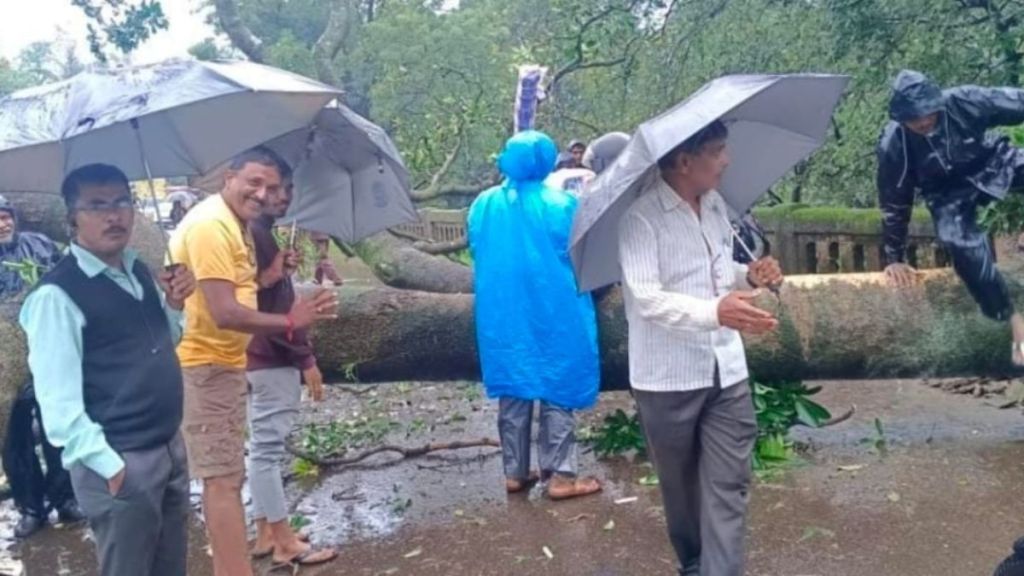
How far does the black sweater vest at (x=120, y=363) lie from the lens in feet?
9.96

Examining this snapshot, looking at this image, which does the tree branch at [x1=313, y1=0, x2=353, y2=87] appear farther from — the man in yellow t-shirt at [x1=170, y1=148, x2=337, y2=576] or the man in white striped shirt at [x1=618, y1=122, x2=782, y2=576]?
the man in white striped shirt at [x1=618, y1=122, x2=782, y2=576]

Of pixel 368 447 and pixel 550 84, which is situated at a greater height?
pixel 550 84

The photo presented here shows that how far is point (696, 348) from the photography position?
3.52 meters

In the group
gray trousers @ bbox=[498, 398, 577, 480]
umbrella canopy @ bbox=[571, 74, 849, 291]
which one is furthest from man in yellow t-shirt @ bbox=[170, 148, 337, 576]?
gray trousers @ bbox=[498, 398, 577, 480]

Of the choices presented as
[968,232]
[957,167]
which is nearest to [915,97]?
[957,167]

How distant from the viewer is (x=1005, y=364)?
18.7ft

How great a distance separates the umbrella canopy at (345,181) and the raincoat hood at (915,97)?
222 cm

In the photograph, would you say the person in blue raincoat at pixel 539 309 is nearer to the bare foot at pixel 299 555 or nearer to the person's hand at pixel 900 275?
the bare foot at pixel 299 555

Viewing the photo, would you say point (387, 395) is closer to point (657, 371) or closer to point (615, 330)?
point (615, 330)

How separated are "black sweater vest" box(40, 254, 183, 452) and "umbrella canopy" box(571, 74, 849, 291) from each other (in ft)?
4.43

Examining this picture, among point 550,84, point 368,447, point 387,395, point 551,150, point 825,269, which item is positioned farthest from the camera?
point 825,269

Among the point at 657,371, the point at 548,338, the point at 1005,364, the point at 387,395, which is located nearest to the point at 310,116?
the point at 657,371

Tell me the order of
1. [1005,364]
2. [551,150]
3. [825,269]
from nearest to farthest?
1. [551,150]
2. [1005,364]
3. [825,269]

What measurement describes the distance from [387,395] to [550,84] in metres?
2.66
